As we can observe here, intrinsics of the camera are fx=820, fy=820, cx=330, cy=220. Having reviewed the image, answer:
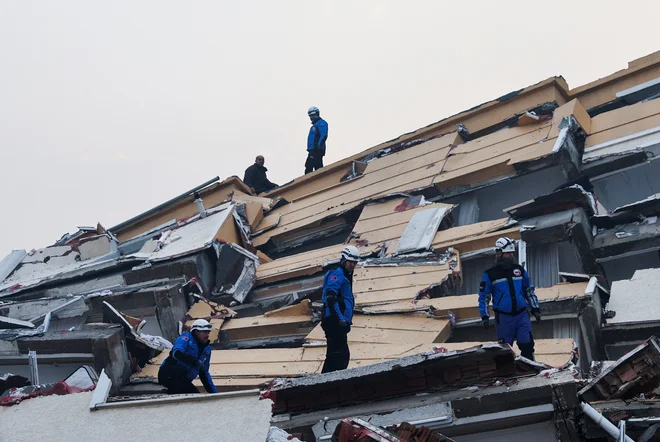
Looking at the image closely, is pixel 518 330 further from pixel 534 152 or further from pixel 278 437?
pixel 534 152

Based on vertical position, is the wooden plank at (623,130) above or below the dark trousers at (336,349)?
above

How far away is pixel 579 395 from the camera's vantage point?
15.4ft

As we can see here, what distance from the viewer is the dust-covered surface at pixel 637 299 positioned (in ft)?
24.5

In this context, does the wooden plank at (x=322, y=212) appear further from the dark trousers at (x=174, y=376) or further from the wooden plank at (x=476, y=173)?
the dark trousers at (x=174, y=376)

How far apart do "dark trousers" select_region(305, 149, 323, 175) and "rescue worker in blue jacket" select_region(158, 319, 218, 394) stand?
8477 millimetres

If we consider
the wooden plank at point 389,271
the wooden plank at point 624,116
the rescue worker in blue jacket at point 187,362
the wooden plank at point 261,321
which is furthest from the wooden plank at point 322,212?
the rescue worker in blue jacket at point 187,362

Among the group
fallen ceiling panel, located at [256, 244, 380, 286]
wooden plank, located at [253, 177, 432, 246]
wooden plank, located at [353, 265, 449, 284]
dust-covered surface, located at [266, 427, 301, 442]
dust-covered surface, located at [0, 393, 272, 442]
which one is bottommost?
dust-covered surface, located at [266, 427, 301, 442]

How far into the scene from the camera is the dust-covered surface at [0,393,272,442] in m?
4.29

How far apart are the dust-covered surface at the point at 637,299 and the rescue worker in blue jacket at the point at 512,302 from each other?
1.19 metres

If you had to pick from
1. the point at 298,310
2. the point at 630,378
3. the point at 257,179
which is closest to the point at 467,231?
the point at 298,310

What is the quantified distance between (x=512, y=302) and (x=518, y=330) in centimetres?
24

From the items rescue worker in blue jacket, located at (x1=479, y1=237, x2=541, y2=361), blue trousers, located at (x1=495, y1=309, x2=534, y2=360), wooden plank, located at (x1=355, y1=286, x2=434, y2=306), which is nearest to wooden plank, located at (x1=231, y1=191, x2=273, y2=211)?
wooden plank, located at (x1=355, y1=286, x2=434, y2=306)

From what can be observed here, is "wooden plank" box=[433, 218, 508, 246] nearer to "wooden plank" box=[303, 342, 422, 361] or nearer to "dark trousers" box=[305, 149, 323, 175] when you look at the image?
"wooden plank" box=[303, 342, 422, 361]

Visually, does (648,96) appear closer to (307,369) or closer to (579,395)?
(307,369)
